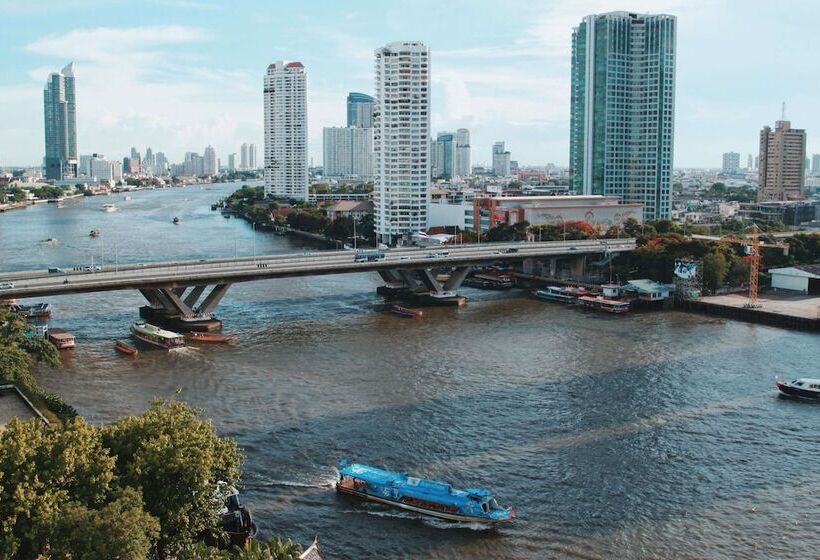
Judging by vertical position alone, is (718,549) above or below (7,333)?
below

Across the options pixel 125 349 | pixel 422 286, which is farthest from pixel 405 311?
pixel 125 349

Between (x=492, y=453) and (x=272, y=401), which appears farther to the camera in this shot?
(x=272, y=401)

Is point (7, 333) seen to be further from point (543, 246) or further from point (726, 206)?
point (726, 206)

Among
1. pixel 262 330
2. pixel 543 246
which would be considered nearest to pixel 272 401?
pixel 262 330

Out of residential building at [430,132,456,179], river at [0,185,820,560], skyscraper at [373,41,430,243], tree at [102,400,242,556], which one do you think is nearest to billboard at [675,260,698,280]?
river at [0,185,820,560]

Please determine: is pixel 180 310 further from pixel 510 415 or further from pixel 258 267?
pixel 510 415

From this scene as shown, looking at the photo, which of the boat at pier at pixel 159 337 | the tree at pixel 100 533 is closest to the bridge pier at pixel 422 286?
the boat at pier at pixel 159 337
